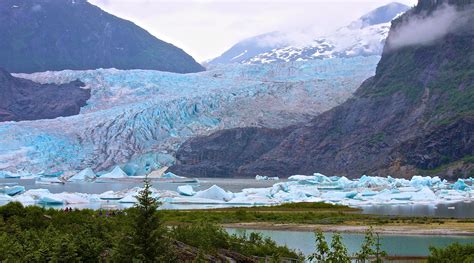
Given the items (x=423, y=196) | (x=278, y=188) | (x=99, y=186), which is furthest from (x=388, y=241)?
(x=99, y=186)

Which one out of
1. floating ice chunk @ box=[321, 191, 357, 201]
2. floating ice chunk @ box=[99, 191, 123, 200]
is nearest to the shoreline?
floating ice chunk @ box=[99, 191, 123, 200]

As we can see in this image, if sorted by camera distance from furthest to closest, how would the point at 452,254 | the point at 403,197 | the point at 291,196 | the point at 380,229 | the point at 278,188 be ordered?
the point at 278,188
the point at 291,196
the point at 403,197
the point at 380,229
the point at 452,254

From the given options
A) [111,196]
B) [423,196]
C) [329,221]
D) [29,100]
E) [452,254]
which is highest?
[29,100]

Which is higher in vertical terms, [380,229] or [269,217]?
[269,217]

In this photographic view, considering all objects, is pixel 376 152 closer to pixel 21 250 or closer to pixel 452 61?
pixel 452 61

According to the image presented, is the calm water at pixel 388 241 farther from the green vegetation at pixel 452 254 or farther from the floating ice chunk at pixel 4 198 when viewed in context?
the floating ice chunk at pixel 4 198

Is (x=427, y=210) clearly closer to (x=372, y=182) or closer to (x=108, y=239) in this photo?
→ (x=372, y=182)

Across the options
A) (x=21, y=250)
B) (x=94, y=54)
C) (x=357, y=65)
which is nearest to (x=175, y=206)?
(x=21, y=250)

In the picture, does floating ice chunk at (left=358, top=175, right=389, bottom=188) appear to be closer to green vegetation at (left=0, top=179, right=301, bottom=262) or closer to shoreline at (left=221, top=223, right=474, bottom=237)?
shoreline at (left=221, top=223, right=474, bottom=237)
